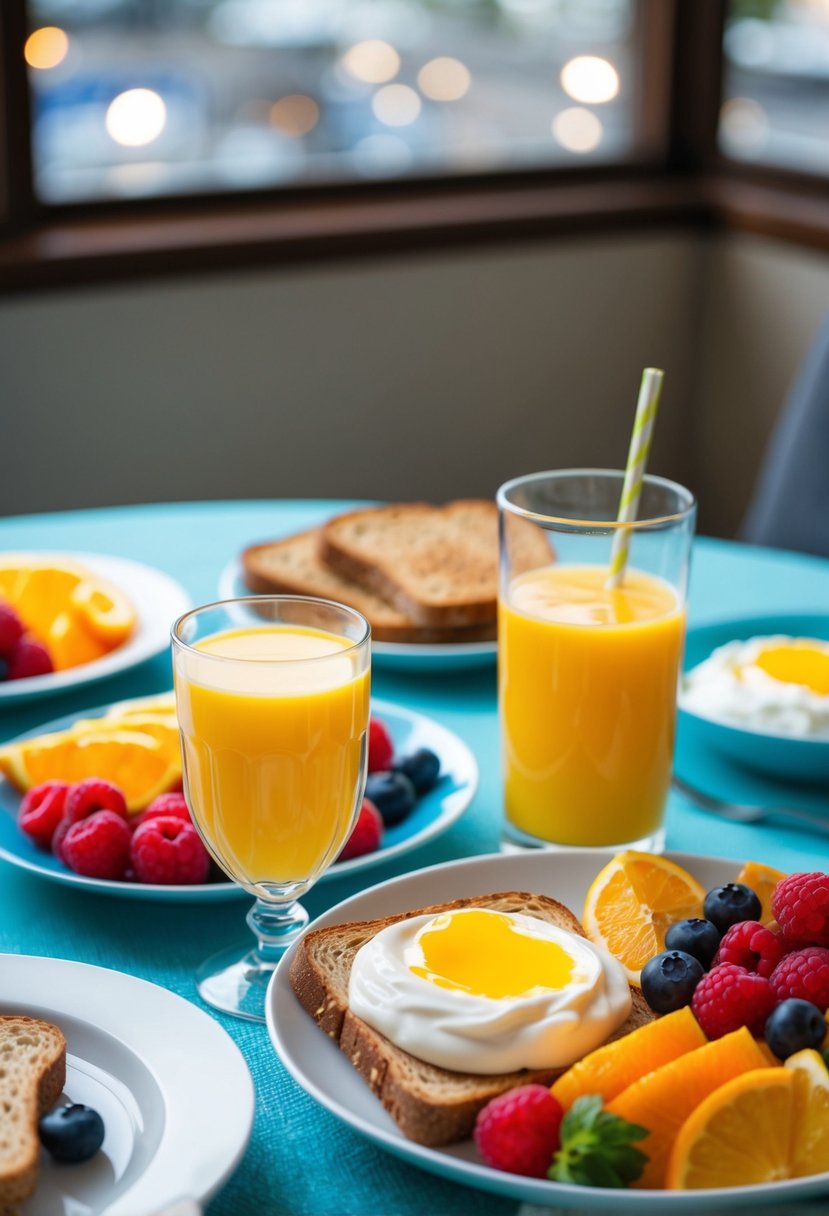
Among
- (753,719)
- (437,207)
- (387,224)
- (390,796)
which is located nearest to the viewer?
(390,796)

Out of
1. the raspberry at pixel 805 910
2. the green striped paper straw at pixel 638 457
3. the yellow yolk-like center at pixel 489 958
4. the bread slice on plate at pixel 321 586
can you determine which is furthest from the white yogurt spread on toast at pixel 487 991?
the bread slice on plate at pixel 321 586

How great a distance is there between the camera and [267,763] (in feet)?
2.95

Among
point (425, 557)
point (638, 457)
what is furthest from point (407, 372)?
point (638, 457)

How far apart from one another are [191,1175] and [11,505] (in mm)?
2369

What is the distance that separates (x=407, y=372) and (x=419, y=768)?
2.13 meters

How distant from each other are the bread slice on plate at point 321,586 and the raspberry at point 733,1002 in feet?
2.22

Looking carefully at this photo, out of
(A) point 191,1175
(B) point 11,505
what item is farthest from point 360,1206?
(B) point 11,505

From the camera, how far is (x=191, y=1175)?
2.21 ft

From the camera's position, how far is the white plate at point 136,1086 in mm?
686

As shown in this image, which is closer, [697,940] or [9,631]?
[697,940]

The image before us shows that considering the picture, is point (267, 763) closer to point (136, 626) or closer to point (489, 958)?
point (489, 958)

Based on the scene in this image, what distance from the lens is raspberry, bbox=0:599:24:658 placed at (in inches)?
53.5

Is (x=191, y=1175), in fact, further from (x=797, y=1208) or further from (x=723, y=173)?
(x=723, y=173)

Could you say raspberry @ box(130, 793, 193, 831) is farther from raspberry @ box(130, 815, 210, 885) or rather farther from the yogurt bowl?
the yogurt bowl
